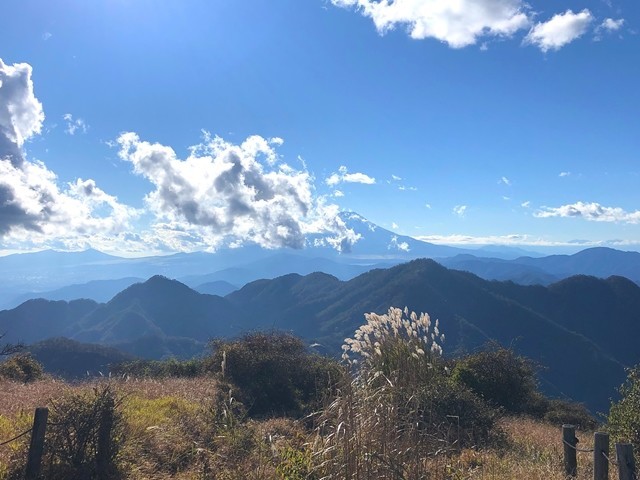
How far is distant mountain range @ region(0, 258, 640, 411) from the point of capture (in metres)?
101

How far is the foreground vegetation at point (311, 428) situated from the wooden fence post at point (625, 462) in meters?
0.88

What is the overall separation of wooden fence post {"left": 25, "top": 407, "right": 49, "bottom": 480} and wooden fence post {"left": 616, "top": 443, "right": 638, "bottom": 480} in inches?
203

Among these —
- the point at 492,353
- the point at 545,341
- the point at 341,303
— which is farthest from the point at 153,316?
the point at 492,353

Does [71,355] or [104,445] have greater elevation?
[104,445]

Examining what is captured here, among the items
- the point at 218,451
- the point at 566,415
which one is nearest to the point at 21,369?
the point at 218,451

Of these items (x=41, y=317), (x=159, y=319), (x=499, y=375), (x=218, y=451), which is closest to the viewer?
(x=218, y=451)

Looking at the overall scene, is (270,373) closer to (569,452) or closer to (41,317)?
(569,452)

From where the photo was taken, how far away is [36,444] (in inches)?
174

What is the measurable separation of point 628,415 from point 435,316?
116899 millimetres

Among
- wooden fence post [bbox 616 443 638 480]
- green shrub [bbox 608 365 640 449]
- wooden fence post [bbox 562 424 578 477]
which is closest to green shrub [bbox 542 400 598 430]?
green shrub [bbox 608 365 640 449]

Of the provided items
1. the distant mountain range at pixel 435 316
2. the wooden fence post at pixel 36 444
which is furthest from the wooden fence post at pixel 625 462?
the distant mountain range at pixel 435 316

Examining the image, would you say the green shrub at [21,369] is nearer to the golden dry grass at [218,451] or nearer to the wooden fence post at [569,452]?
the golden dry grass at [218,451]

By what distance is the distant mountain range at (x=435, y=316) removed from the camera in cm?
10062

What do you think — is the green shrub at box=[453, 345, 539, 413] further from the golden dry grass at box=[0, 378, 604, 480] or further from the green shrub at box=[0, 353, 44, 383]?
the green shrub at box=[0, 353, 44, 383]
